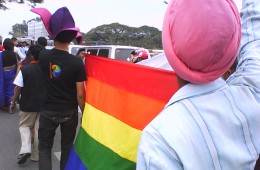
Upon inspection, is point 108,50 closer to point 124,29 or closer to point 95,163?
point 95,163

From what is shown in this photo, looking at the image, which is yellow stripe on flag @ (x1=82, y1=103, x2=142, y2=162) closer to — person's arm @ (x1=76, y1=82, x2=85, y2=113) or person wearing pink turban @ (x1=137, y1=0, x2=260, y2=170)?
person's arm @ (x1=76, y1=82, x2=85, y2=113)

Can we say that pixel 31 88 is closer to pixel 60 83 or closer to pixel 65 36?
pixel 60 83

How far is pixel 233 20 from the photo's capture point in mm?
969

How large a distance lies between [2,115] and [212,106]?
6.61 meters

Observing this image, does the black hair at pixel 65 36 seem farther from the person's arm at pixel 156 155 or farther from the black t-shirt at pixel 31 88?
the person's arm at pixel 156 155

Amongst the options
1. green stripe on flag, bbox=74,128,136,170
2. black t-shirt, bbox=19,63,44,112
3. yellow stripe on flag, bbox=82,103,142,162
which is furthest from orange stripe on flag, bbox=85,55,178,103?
black t-shirt, bbox=19,63,44,112

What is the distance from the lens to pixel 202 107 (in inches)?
37.4

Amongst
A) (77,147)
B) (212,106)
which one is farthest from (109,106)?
(212,106)

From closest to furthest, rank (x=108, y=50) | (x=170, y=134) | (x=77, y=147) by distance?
(x=170, y=134), (x=77, y=147), (x=108, y=50)

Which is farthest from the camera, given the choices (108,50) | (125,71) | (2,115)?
(108,50)

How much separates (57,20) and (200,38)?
215 centimetres

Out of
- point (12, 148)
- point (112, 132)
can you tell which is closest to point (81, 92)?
point (112, 132)

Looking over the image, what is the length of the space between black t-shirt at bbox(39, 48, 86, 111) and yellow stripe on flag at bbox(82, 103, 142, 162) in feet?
1.08

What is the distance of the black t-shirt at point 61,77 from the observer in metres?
2.85
